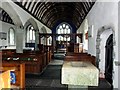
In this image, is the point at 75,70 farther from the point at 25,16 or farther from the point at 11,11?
the point at 25,16

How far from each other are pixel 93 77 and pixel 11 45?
1496 cm

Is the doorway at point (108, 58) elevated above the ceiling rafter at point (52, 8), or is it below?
below

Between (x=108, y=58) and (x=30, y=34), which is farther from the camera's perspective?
(x=30, y=34)

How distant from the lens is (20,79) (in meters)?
5.01

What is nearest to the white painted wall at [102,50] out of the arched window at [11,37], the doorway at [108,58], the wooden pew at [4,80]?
the doorway at [108,58]

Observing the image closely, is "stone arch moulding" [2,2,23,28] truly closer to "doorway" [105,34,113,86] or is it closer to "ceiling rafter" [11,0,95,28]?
"ceiling rafter" [11,0,95,28]

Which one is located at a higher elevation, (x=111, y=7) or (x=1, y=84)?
(x=111, y=7)

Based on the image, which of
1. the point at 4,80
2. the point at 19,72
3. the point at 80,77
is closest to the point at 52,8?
the point at 19,72

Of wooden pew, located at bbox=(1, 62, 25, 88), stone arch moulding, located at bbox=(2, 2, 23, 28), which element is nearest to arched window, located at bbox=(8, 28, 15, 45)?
stone arch moulding, located at bbox=(2, 2, 23, 28)

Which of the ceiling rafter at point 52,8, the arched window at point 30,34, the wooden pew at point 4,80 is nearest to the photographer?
the wooden pew at point 4,80

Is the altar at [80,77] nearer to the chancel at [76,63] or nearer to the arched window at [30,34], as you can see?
the chancel at [76,63]

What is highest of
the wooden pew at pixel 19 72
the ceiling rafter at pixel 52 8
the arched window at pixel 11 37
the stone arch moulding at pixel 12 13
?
the ceiling rafter at pixel 52 8

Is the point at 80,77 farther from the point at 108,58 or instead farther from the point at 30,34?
the point at 30,34

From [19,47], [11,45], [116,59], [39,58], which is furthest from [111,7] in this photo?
[11,45]
